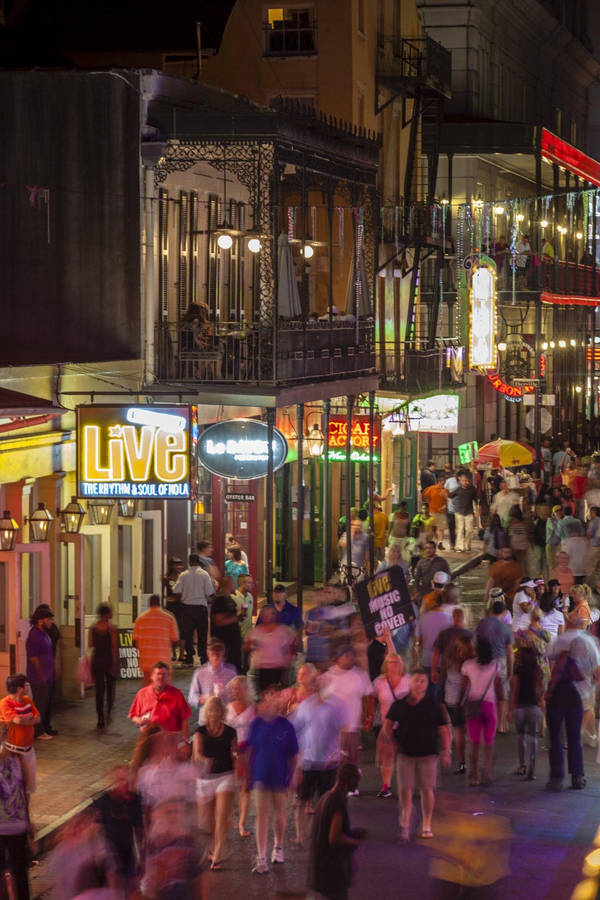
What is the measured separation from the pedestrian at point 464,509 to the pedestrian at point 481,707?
17894 mm

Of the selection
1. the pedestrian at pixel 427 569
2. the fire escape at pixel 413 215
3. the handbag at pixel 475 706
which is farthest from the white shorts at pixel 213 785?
the fire escape at pixel 413 215

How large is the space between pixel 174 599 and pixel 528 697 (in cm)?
696

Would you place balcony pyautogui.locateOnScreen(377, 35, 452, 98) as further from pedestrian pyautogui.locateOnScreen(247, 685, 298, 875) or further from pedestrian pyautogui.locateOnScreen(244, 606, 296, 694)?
pedestrian pyautogui.locateOnScreen(247, 685, 298, 875)

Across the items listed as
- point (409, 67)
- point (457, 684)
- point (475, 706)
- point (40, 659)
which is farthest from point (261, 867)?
point (409, 67)

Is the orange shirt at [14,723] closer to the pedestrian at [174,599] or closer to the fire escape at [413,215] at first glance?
the pedestrian at [174,599]

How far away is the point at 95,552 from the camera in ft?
72.3

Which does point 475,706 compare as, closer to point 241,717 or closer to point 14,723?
point 241,717

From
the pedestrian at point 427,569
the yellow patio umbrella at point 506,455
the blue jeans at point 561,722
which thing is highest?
the yellow patio umbrella at point 506,455

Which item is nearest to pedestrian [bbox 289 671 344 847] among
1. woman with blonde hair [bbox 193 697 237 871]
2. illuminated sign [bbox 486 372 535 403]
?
woman with blonde hair [bbox 193 697 237 871]

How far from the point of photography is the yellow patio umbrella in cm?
3800

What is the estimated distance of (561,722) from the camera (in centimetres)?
1658

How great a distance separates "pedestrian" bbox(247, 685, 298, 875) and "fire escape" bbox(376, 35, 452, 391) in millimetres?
20145

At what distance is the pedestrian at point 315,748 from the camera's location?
1427 centimetres

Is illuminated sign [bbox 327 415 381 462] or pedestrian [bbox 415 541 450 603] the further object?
illuminated sign [bbox 327 415 381 462]
